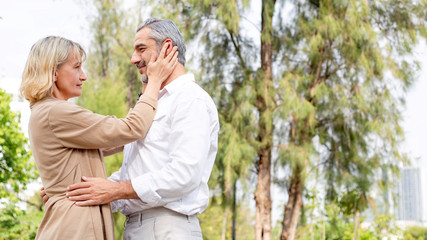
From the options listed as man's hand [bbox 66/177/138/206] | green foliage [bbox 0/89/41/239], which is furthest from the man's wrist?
green foliage [bbox 0/89/41/239]

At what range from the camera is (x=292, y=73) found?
28.3ft

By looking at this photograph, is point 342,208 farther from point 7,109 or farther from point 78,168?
point 78,168

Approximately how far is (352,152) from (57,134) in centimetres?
757

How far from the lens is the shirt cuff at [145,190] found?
1.51 meters

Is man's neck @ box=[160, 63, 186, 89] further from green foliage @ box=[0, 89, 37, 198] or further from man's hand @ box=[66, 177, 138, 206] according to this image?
green foliage @ box=[0, 89, 37, 198]

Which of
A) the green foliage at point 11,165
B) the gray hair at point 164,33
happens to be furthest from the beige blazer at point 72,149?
the green foliage at point 11,165

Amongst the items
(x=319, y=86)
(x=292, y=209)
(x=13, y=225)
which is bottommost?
(x=13, y=225)

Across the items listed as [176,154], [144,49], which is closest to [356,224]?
[144,49]

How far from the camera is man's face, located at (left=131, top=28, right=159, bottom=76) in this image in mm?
1759

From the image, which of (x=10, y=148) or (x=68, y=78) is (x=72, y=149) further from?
(x=10, y=148)

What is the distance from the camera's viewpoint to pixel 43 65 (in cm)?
163

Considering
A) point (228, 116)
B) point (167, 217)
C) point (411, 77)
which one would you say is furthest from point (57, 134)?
point (411, 77)

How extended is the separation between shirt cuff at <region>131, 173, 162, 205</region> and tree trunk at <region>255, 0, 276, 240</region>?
6810 millimetres

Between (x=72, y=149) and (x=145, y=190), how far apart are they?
0.28 meters
